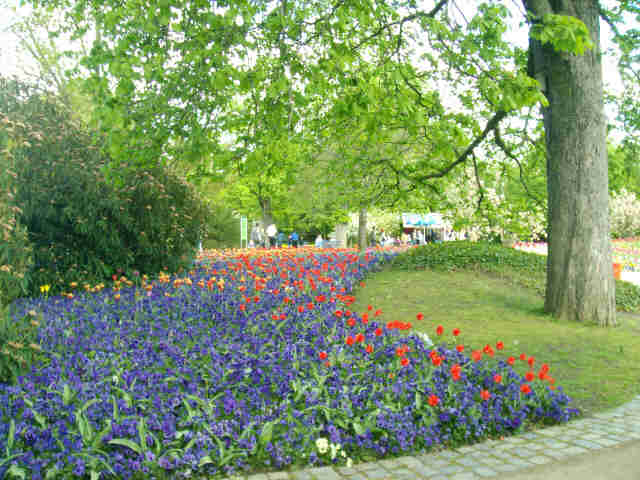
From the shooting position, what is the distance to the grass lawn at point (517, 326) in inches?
222

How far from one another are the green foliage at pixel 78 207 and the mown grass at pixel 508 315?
14.5 ft

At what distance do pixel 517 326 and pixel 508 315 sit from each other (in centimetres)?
85

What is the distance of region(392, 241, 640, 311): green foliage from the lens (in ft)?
37.2

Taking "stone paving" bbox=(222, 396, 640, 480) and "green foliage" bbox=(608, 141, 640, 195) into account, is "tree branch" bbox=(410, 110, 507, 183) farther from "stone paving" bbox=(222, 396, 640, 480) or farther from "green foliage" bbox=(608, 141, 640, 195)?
"stone paving" bbox=(222, 396, 640, 480)

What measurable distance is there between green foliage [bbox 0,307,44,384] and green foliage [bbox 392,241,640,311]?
9218 millimetres

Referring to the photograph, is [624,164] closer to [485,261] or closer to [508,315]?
[485,261]

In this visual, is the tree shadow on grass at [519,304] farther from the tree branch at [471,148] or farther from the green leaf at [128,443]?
the green leaf at [128,443]

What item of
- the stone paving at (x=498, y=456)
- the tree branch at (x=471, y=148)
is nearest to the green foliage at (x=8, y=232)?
the stone paving at (x=498, y=456)

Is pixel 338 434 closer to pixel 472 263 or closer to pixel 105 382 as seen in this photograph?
pixel 105 382

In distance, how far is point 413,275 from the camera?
11.8 m

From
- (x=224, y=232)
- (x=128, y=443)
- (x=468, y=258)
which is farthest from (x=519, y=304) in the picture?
(x=224, y=232)

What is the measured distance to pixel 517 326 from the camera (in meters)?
7.86

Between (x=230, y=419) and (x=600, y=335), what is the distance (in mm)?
5833

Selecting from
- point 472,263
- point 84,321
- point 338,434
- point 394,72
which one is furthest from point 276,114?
point 472,263
